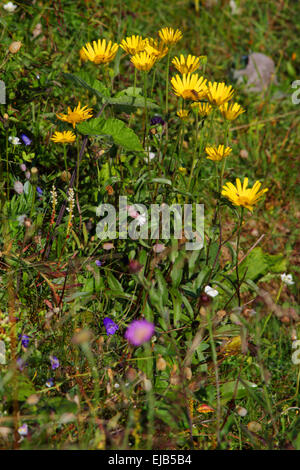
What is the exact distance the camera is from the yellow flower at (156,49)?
176cm

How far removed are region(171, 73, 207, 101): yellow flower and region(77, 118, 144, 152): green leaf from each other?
21cm

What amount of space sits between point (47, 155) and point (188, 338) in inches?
39.8

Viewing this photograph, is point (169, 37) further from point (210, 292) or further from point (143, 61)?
point (210, 292)

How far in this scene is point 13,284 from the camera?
176 cm

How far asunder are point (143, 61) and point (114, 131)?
247 mm

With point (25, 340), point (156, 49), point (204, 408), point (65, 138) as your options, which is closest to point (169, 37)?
Answer: point (156, 49)

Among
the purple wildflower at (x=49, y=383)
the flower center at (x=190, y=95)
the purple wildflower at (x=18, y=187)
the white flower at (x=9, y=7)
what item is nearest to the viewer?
the purple wildflower at (x=49, y=383)

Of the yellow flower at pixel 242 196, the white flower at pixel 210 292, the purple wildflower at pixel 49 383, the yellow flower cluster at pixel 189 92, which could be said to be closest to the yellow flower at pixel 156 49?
the yellow flower cluster at pixel 189 92

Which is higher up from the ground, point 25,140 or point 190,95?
point 25,140

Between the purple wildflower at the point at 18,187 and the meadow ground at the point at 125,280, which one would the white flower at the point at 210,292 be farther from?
the purple wildflower at the point at 18,187

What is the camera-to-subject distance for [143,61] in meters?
1.70

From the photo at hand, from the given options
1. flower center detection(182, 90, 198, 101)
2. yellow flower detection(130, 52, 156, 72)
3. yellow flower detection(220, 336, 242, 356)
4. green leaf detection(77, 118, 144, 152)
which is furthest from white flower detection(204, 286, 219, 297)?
yellow flower detection(130, 52, 156, 72)

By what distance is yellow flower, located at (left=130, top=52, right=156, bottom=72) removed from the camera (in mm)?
1684

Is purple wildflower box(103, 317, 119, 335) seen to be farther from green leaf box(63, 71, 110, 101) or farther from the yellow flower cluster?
green leaf box(63, 71, 110, 101)
